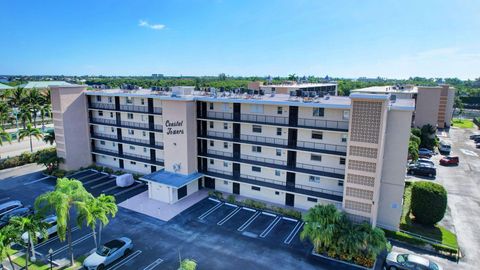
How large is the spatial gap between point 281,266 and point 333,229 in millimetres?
5265

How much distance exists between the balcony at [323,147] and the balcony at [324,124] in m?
1.95

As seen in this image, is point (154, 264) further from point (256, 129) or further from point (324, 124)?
point (324, 124)

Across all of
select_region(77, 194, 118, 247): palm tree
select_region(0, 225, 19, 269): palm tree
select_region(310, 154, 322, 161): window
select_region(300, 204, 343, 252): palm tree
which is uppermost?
select_region(310, 154, 322, 161): window

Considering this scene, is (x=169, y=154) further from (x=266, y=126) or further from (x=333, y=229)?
(x=333, y=229)

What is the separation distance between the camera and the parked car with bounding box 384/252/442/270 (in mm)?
23297

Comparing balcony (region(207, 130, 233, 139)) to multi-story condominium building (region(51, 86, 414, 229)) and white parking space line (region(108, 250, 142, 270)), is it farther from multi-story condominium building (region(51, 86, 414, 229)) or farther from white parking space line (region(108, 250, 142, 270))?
white parking space line (region(108, 250, 142, 270))

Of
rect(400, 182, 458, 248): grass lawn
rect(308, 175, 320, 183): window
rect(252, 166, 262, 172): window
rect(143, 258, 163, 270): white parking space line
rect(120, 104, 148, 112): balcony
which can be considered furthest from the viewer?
rect(120, 104, 148, 112): balcony

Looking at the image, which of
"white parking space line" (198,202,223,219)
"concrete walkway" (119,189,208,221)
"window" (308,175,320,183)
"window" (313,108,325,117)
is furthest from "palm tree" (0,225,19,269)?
"window" (313,108,325,117)

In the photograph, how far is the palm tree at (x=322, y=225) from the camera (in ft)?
80.6

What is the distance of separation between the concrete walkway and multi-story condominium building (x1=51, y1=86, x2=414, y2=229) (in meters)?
1.02

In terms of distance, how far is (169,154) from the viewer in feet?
126

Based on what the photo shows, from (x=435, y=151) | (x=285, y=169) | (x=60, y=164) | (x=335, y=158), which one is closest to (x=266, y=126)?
(x=285, y=169)

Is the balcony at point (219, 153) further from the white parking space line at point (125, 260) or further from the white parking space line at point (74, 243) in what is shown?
the white parking space line at point (74, 243)

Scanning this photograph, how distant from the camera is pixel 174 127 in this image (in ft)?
122
